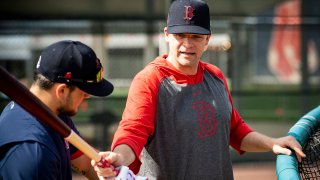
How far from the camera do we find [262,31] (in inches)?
361

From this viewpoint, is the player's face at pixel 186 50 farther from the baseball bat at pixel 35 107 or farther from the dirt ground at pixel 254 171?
the dirt ground at pixel 254 171

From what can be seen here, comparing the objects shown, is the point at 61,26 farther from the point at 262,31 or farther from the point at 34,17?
Answer: the point at 262,31

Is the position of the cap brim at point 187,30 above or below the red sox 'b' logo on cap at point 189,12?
below

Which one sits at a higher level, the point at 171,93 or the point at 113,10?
the point at 171,93

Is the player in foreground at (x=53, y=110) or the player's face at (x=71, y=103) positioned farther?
the player's face at (x=71, y=103)

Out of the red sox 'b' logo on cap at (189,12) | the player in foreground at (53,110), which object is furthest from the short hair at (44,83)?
the red sox 'b' logo on cap at (189,12)

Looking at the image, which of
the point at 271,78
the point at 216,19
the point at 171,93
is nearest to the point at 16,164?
the point at 171,93

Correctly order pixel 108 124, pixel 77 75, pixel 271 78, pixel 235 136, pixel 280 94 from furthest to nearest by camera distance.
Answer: pixel 271 78, pixel 280 94, pixel 108 124, pixel 235 136, pixel 77 75

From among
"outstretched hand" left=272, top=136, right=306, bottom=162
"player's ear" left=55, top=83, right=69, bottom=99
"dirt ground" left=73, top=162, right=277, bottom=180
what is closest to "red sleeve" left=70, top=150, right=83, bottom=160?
"player's ear" left=55, top=83, right=69, bottom=99

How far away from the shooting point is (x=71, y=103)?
228cm

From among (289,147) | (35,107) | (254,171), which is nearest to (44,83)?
(35,107)

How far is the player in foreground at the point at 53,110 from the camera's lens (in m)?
2.07

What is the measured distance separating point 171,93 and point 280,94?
22.0 ft

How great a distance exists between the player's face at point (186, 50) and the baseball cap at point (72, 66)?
0.49 m
